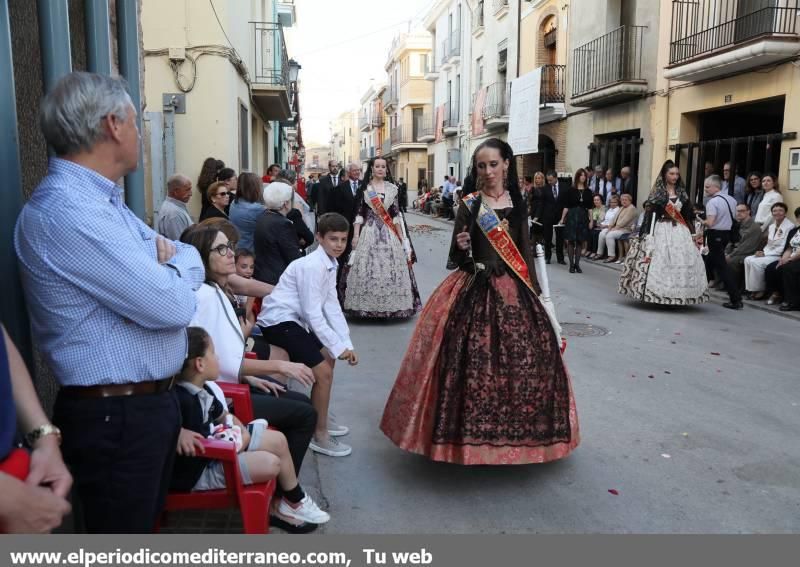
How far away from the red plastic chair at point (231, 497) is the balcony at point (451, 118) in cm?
2934

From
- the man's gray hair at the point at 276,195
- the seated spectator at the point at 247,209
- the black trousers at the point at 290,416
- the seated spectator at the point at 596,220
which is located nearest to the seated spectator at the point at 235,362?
the black trousers at the point at 290,416

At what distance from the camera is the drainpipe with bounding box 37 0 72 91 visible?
2650 millimetres

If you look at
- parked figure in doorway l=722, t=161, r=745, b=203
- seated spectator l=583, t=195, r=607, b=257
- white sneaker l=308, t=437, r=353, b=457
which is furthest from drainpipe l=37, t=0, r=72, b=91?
seated spectator l=583, t=195, r=607, b=257

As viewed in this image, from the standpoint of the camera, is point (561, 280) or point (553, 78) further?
point (553, 78)

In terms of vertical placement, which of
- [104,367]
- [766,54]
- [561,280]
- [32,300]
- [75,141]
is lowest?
[561,280]

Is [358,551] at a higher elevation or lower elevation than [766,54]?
lower

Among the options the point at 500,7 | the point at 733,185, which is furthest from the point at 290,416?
the point at 500,7

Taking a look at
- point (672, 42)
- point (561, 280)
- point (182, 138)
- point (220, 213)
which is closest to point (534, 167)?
point (672, 42)

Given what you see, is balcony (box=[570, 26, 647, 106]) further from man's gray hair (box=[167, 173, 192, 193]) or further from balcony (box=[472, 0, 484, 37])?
man's gray hair (box=[167, 173, 192, 193])

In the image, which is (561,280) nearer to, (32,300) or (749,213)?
(749,213)

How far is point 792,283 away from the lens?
8.58m

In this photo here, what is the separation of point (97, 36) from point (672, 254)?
693 cm

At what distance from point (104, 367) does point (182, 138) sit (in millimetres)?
8725

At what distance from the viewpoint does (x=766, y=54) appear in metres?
10.3
